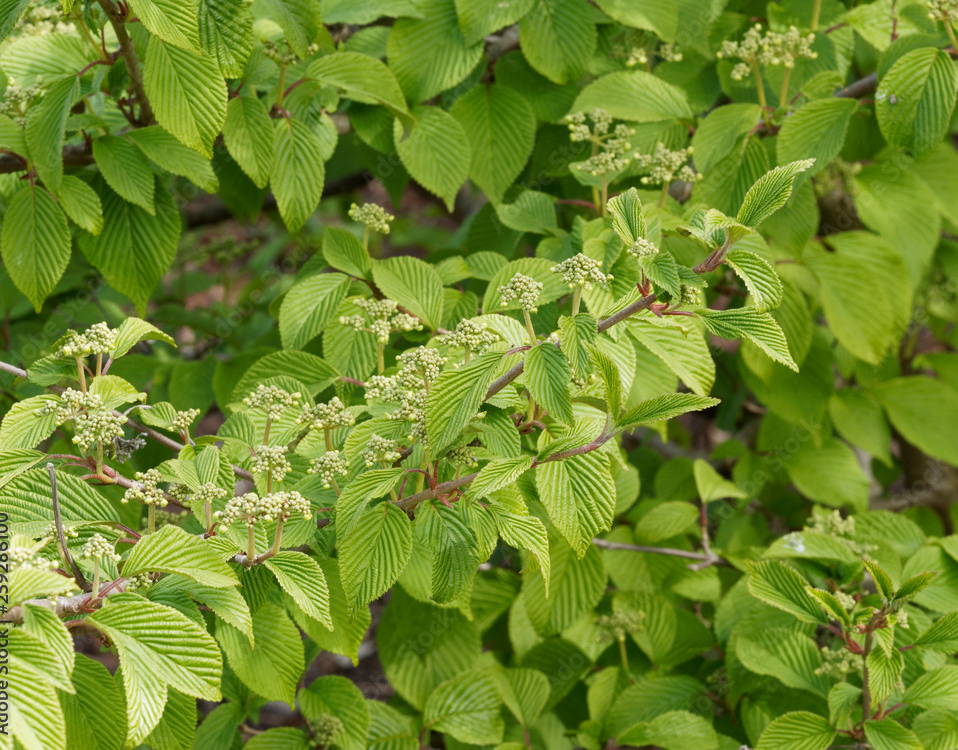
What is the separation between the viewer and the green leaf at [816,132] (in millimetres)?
2027

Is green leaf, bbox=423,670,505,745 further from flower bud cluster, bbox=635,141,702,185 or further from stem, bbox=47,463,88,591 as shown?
flower bud cluster, bbox=635,141,702,185

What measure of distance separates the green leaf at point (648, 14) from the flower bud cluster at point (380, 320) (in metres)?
1.01

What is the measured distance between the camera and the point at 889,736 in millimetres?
1611

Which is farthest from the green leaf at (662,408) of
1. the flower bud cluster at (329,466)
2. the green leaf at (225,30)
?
the green leaf at (225,30)

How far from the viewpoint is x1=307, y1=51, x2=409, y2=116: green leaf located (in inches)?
76.4

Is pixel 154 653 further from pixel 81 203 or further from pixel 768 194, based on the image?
pixel 81 203

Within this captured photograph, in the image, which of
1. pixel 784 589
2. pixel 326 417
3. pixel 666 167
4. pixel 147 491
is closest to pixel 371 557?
pixel 326 417

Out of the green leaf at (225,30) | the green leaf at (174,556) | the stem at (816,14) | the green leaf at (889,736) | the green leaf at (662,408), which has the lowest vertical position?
the green leaf at (889,736)

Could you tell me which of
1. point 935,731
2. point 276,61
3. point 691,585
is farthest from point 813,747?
point 276,61

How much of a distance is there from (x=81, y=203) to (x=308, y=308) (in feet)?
1.72

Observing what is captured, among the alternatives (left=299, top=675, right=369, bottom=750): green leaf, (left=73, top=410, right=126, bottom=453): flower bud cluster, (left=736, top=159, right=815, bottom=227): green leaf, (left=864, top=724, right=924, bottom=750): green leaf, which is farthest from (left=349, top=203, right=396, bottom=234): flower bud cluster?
(left=864, top=724, right=924, bottom=750): green leaf

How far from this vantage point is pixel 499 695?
79.7 inches

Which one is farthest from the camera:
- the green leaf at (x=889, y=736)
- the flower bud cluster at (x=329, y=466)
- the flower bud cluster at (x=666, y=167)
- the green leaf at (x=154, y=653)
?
the flower bud cluster at (x=666, y=167)

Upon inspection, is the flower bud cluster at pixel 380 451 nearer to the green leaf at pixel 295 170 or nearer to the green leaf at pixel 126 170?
the green leaf at pixel 295 170
